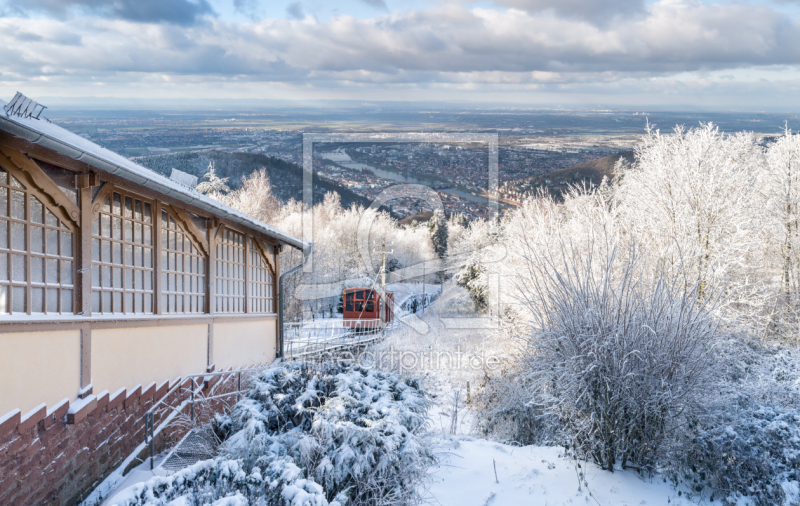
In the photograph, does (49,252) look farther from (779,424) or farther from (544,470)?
(779,424)

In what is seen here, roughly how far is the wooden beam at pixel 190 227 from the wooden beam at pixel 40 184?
7.33ft

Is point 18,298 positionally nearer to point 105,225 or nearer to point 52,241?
point 52,241

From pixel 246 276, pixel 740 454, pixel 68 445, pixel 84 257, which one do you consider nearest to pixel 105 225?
pixel 84 257

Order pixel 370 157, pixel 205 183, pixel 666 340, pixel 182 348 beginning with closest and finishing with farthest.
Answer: pixel 666 340
pixel 182 348
pixel 370 157
pixel 205 183

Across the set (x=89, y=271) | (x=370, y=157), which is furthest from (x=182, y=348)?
(x=370, y=157)

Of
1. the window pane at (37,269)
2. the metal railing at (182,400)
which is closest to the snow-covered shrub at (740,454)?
the metal railing at (182,400)

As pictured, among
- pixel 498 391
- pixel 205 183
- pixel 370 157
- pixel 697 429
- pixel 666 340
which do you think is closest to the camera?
pixel 666 340

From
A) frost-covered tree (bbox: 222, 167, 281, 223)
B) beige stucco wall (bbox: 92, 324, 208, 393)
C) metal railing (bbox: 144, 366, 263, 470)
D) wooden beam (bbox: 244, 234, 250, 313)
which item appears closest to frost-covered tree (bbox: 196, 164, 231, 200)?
frost-covered tree (bbox: 222, 167, 281, 223)

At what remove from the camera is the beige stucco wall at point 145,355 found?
5217mm

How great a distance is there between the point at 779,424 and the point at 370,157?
27.9m

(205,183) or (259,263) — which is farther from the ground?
(205,183)

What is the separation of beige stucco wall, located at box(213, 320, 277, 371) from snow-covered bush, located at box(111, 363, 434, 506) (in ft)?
11.8

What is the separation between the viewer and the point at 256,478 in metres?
3.50

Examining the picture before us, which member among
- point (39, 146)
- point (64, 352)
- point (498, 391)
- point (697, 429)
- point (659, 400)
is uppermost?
point (39, 146)
